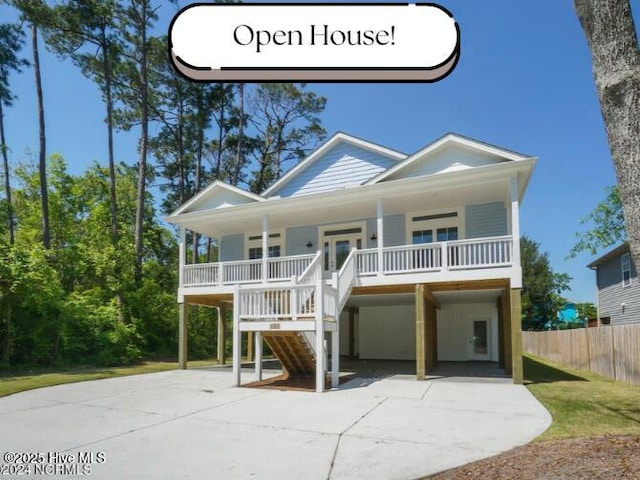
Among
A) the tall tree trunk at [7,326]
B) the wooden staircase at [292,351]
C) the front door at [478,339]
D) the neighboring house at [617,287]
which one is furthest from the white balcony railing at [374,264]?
the neighboring house at [617,287]

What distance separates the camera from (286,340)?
1109cm

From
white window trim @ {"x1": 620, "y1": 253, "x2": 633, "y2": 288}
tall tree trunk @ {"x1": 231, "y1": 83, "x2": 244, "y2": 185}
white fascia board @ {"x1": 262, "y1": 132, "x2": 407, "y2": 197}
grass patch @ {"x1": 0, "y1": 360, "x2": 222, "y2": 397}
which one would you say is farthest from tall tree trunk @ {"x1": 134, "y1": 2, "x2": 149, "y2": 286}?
white window trim @ {"x1": 620, "y1": 253, "x2": 633, "y2": 288}

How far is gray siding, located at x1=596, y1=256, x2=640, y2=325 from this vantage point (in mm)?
20234

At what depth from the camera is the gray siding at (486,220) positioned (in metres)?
14.2

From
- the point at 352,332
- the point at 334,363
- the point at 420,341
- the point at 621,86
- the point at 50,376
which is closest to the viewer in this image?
the point at 621,86

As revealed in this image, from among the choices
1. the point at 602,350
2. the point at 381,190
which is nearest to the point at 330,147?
the point at 381,190

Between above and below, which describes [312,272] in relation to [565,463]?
above

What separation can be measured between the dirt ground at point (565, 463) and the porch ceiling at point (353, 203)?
8.03 m

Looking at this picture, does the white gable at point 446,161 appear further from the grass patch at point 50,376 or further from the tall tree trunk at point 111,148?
the tall tree trunk at point 111,148

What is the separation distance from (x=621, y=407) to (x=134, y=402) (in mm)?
8513

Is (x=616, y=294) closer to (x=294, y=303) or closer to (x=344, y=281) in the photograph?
(x=344, y=281)

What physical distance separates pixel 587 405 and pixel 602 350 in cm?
701

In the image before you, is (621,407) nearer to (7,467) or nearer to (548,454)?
(548,454)

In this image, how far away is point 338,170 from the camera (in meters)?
17.0
